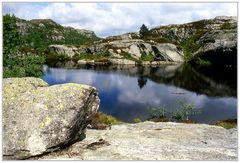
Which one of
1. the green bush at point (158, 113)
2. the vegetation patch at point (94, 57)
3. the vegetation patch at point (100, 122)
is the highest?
the vegetation patch at point (94, 57)

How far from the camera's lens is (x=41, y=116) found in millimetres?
14711

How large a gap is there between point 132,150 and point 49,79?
3355 inches

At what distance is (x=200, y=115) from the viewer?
57.9 m

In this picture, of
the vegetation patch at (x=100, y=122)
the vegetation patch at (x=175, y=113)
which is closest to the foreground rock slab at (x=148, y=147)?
the vegetation patch at (x=100, y=122)

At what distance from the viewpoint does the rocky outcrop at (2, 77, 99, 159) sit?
14281mm

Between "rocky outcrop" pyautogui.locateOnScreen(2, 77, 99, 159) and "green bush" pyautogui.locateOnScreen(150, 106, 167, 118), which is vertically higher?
"rocky outcrop" pyautogui.locateOnScreen(2, 77, 99, 159)

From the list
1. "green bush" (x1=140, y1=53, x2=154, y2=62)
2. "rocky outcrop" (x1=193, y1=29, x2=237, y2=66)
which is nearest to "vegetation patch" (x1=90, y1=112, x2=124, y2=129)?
"rocky outcrop" (x1=193, y1=29, x2=237, y2=66)

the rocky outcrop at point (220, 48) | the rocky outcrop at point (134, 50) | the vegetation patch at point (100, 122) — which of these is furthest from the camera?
the rocky outcrop at point (134, 50)

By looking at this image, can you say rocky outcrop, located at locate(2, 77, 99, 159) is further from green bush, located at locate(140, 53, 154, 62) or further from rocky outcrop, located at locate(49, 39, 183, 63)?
rocky outcrop, located at locate(49, 39, 183, 63)

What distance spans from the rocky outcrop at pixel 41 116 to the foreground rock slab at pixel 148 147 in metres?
0.63

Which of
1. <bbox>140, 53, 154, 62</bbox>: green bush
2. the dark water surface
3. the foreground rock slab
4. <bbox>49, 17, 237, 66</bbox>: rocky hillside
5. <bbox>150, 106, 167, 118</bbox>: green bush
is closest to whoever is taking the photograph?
the foreground rock slab

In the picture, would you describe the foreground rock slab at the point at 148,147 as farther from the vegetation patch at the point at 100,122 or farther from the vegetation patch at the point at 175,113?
the vegetation patch at the point at 175,113

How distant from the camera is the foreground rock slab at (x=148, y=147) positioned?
1489 cm

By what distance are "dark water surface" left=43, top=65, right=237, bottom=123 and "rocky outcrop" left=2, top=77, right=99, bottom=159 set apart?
38640mm
